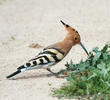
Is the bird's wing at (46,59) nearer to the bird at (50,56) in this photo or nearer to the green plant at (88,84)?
the bird at (50,56)

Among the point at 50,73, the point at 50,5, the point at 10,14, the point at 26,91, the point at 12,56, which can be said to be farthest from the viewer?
the point at 50,5

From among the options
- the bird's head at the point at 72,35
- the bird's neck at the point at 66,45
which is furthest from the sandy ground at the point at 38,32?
the bird's head at the point at 72,35

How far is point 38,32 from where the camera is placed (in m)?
9.99

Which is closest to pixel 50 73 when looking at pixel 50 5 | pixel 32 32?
pixel 32 32

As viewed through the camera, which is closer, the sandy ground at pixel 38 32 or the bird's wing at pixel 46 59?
the sandy ground at pixel 38 32

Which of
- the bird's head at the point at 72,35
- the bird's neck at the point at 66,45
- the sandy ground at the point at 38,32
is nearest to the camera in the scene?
the sandy ground at the point at 38,32

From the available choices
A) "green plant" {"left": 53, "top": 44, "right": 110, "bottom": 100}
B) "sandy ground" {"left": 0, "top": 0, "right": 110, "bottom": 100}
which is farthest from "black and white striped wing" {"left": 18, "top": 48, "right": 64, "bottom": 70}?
"green plant" {"left": 53, "top": 44, "right": 110, "bottom": 100}

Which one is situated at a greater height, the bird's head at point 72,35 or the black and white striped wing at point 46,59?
the bird's head at point 72,35

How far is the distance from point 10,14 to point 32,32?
213 cm

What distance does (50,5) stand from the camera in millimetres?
12914

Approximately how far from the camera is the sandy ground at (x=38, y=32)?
573 cm

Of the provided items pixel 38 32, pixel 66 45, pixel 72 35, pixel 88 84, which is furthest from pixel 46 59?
pixel 38 32

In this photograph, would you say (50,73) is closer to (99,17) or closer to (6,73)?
(6,73)

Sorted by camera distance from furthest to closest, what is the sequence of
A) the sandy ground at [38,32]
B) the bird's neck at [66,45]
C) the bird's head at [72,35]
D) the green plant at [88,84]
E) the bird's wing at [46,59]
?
1. the bird's head at [72,35]
2. the bird's neck at [66,45]
3. the bird's wing at [46,59]
4. the sandy ground at [38,32]
5. the green plant at [88,84]
